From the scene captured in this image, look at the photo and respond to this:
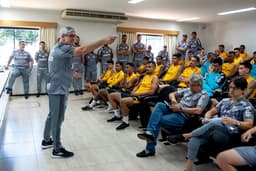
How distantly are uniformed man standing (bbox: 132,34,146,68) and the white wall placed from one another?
117 inches

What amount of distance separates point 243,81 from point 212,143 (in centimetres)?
66

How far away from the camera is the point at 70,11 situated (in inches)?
276

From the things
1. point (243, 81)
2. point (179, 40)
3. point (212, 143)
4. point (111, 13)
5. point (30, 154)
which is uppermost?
point (111, 13)

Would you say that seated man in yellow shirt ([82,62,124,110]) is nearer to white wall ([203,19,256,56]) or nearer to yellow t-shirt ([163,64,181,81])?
yellow t-shirt ([163,64,181,81])

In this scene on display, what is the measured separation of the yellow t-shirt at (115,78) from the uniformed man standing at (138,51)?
2827mm

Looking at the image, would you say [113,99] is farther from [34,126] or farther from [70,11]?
[70,11]

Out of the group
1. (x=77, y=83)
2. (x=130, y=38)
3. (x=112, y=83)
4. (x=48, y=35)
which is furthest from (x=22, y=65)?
(x=130, y=38)

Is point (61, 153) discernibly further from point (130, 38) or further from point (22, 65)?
point (130, 38)

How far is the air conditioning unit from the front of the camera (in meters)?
7.05

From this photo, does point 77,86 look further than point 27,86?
Yes

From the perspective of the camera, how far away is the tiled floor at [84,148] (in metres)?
2.88

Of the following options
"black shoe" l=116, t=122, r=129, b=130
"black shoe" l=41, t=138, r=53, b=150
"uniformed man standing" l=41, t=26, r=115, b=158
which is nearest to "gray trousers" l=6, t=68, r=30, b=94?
"black shoe" l=116, t=122, r=129, b=130

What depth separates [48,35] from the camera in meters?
7.46

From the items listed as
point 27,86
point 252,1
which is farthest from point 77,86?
point 252,1
